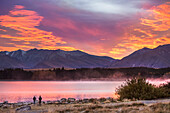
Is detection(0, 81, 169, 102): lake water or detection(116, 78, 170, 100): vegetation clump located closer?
detection(116, 78, 170, 100): vegetation clump

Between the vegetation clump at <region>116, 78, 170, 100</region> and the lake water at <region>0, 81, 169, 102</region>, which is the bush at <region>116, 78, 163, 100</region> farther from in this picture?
the lake water at <region>0, 81, 169, 102</region>

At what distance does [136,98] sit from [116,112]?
11.8 metres

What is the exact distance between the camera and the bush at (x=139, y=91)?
2737 centimetres

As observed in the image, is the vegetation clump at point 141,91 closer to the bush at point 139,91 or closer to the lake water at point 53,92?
the bush at point 139,91

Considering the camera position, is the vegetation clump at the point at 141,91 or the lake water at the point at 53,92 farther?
the lake water at the point at 53,92

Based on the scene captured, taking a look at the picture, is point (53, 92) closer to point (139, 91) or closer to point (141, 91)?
point (139, 91)

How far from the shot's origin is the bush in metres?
27.4

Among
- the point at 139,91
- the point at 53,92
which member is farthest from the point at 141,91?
the point at 53,92

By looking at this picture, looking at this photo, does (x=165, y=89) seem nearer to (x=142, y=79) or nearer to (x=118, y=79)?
(x=142, y=79)

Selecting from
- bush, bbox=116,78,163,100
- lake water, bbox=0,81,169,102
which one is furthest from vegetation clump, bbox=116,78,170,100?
lake water, bbox=0,81,169,102

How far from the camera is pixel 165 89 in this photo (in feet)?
96.7

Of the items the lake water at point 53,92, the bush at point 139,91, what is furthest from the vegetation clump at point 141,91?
the lake water at point 53,92

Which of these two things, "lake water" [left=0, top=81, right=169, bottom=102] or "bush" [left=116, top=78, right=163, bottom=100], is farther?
"lake water" [left=0, top=81, right=169, bottom=102]

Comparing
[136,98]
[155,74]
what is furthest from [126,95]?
[155,74]
